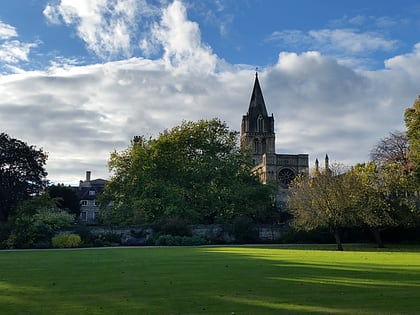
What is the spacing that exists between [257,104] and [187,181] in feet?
216

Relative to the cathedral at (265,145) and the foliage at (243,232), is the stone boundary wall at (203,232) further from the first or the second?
the cathedral at (265,145)

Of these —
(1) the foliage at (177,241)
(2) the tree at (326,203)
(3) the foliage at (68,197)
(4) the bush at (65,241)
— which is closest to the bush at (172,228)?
(1) the foliage at (177,241)

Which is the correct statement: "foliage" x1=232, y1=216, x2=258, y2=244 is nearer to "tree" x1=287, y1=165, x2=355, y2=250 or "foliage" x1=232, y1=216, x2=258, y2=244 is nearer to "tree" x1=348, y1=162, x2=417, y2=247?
"tree" x1=287, y1=165, x2=355, y2=250

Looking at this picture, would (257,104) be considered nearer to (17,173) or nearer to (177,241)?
(17,173)

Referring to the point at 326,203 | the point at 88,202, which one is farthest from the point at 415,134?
the point at 88,202

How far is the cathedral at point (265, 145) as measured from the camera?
364 feet

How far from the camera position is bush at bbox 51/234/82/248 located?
3831cm

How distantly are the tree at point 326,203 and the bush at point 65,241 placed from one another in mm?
17559

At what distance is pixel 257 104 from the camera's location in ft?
382

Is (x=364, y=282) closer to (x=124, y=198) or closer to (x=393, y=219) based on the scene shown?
(x=393, y=219)

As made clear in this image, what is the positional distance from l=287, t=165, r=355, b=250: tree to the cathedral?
226 ft

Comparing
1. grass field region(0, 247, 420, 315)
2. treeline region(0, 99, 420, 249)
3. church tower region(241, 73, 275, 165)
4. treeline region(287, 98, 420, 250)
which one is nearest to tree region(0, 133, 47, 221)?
treeline region(0, 99, 420, 249)

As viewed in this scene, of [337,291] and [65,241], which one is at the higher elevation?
[65,241]

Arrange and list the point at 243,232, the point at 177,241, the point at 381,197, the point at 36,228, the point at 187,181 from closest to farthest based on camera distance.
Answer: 1. the point at 36,228
2. the point at 381,197
3. the point at 177,241
4. the point at 243,232
5. the point at 187,181
